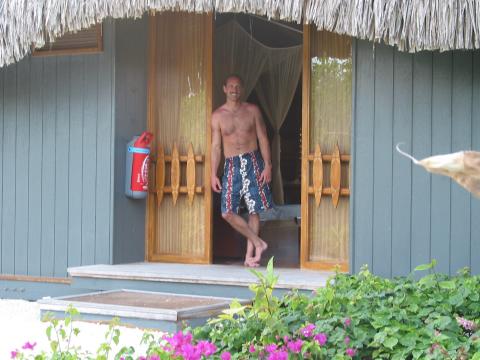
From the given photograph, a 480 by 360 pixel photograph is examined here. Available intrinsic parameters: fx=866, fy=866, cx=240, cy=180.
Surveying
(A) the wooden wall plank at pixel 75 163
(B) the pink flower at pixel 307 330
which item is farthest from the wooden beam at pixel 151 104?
(B) the pink flower at pixel 307 330

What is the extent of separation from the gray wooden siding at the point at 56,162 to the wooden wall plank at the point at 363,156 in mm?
2051

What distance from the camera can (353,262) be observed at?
600cm

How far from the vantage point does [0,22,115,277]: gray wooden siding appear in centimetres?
697

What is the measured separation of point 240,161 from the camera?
7.01 metres

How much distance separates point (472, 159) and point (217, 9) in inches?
153

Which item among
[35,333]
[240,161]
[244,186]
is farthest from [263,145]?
[35,333]

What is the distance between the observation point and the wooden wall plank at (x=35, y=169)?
23.8 feet

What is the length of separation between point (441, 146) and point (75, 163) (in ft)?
9.80

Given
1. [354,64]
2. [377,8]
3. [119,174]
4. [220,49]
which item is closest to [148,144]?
[119,174]

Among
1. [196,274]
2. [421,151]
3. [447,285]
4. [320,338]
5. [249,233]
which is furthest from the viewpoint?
[249,233]

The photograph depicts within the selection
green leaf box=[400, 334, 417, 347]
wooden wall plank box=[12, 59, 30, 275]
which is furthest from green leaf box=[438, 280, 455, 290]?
wooden wall plank box=[12, 59, 30, 275]

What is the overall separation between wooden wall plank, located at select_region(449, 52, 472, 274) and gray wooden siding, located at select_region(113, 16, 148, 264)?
8.68ft

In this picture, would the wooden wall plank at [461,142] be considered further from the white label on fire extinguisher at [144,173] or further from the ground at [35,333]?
the white label on fire extinguisher at [144,173]

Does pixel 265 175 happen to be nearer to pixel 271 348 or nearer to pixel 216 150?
pixel 216 150
